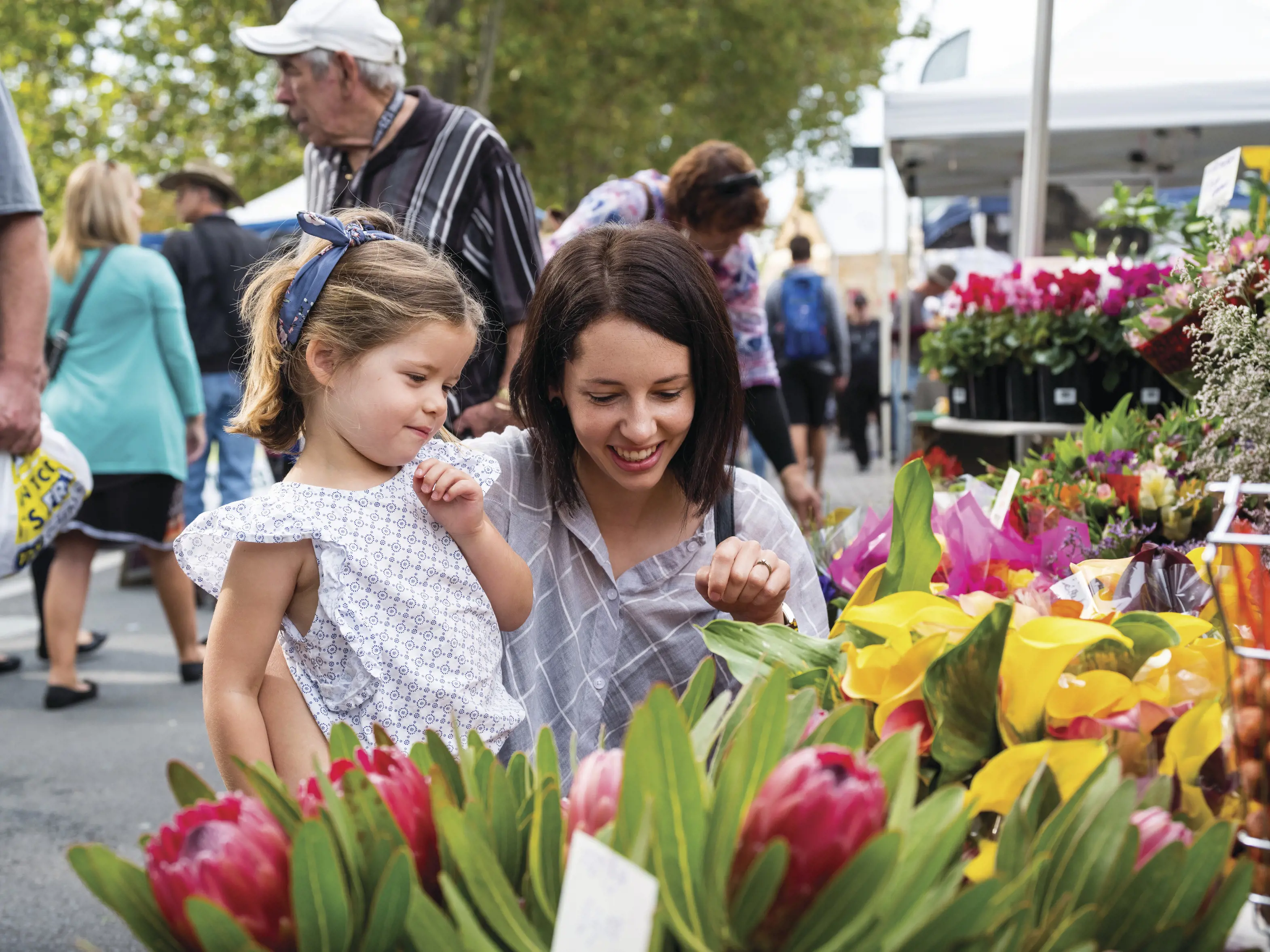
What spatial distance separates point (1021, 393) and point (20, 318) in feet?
9.94

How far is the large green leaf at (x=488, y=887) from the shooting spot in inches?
26.8

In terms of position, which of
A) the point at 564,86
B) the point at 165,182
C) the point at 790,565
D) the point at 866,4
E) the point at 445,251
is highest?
the point at 866,4

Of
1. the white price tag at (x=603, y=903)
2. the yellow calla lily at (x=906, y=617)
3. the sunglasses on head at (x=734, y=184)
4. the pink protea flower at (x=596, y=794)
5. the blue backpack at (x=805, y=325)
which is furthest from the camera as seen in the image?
the blue backpack at (x=805, y=325)

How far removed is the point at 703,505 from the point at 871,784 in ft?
4.11

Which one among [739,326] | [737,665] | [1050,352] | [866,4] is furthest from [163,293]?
[866,4]

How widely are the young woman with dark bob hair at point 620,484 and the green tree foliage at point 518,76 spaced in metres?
8.31

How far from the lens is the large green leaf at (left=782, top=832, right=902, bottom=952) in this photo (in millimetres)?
633

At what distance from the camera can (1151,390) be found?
3.78 m

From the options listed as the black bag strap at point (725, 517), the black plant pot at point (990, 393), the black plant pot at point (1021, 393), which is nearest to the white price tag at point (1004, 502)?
the black bag strap at point (725, 517)

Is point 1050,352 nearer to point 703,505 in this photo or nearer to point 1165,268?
point 1165,268

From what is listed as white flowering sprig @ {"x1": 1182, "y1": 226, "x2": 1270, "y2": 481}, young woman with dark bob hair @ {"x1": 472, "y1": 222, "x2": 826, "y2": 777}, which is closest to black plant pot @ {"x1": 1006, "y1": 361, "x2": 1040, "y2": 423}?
white flowering sprig @ {"x1": 1182, "y1": 226, "x2": 1270, "y2": 481}

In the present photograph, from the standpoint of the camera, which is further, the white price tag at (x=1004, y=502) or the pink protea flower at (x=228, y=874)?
the white price tag at (x=1004, y=502)

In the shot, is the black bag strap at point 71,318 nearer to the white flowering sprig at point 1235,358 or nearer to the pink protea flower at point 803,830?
the white flowering sprig at point 1235,358

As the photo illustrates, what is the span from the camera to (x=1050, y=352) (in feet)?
13.0
